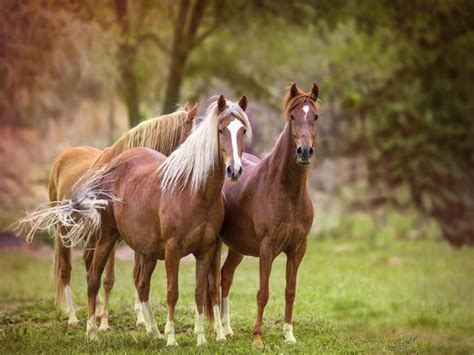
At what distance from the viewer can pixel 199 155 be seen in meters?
8.40

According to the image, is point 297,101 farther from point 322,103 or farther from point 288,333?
point 322,103

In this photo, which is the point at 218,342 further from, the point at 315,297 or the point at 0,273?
the point at 0,273

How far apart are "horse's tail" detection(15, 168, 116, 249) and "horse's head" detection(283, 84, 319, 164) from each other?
2.13m

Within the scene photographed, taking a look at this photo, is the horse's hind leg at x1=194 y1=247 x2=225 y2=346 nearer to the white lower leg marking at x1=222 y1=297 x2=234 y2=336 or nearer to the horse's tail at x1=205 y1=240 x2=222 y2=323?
the horse's tail at x1=205 y1=240 x2=222 y2=323

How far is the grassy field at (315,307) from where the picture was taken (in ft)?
28.8

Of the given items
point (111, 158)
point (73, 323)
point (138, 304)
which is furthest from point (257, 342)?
point (111, 158)

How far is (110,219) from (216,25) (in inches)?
489

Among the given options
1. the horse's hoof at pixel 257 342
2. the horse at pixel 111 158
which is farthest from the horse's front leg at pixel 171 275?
the horse at pixel 111 158

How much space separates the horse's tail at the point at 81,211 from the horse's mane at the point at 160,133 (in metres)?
0.70

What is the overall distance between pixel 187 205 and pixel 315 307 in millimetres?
4050

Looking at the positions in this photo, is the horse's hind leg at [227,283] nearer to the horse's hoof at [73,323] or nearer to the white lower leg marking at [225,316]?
the white lower leg marking at [225,316]

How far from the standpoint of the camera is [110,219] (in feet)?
30.7

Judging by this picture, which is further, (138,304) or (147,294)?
(138,304)

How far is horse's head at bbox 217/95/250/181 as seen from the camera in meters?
7.81
